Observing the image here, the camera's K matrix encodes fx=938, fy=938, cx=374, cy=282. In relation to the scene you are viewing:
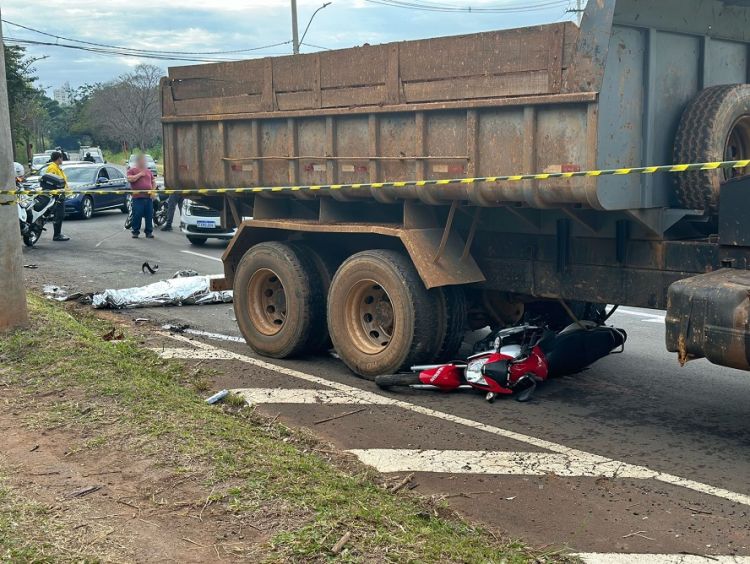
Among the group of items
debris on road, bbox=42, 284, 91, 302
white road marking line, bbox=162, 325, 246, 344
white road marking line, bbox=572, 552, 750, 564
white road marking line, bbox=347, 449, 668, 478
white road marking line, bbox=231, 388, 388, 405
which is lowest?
white road marking line, bbox=572, 552, 750, 564

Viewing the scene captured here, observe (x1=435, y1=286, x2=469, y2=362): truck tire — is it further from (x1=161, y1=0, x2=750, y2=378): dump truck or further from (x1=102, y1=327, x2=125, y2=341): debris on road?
(x1=102, y1=327, x2=125, y2=341): debris on road

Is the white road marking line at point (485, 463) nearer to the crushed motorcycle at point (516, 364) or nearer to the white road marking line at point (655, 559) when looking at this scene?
the white road marking line at point (655, 559)

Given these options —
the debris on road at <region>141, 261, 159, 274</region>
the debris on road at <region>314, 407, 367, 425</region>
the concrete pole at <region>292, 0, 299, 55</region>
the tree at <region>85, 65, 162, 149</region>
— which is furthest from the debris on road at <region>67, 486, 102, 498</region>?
the tree at <region>85, 65, 162, 149</region>

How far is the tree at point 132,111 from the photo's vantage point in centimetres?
7169

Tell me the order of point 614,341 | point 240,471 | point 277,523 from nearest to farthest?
point 277,523 → point 240,471 → point 614,341

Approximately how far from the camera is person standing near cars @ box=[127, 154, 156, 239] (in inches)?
750

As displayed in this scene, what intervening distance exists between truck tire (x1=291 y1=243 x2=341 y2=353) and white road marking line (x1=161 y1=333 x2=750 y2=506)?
16.2 inches

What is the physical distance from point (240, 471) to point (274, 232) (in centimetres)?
410

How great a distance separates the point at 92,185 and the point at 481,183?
19.6m

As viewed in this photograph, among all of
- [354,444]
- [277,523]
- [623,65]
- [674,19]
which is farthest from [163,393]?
[674,19]

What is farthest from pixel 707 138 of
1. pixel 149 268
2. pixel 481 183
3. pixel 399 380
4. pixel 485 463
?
pixel 149 268

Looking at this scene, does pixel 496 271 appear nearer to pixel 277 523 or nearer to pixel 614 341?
pixel 614 341

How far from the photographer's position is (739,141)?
6.38 m

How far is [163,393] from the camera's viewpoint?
6516 mm
